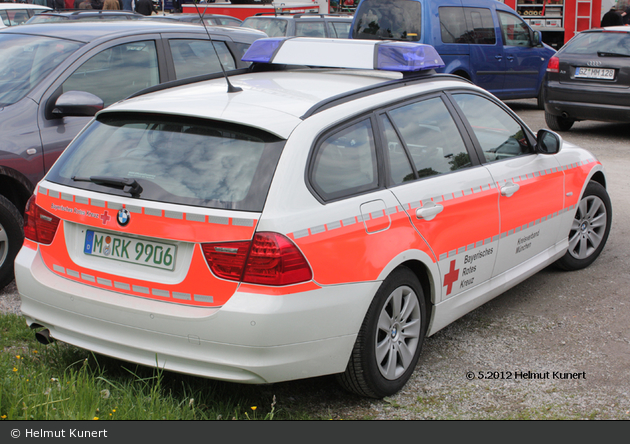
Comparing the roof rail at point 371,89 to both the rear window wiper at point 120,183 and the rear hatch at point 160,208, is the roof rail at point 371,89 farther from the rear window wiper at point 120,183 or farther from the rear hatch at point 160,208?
the rear window wiper at point 120,183

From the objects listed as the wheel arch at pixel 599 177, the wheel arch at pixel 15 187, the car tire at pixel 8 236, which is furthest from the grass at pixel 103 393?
the wheel arch at pixel 599 177

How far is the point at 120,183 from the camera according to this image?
326 cm

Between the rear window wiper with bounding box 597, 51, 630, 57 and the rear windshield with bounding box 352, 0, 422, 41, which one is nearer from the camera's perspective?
the rear window wiper with bounding box 597, 51, 630, 57

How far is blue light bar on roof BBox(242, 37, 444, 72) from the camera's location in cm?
411

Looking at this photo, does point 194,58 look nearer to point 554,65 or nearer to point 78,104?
point 78,104

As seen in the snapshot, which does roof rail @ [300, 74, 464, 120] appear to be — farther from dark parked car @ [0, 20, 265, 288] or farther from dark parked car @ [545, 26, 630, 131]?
dark parked car @ [545, 26, 630, 131]

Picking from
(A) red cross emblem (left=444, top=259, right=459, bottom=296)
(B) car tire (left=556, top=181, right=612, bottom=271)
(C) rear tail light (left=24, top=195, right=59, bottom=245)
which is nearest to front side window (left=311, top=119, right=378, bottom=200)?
(A) red cross emblem (left=444, top=259, right=459, bottom=296)

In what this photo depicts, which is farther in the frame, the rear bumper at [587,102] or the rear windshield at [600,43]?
the rear windshield at [600,43]

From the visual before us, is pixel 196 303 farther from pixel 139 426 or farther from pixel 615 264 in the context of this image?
pixel 615 264

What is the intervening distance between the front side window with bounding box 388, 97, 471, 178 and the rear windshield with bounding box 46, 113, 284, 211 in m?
0.95

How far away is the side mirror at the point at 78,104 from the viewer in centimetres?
502

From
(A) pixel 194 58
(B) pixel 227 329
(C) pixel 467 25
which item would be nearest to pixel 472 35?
(C) pixel 467 25

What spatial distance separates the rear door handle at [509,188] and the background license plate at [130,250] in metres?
2.16

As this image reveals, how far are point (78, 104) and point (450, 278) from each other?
286 centimetres
